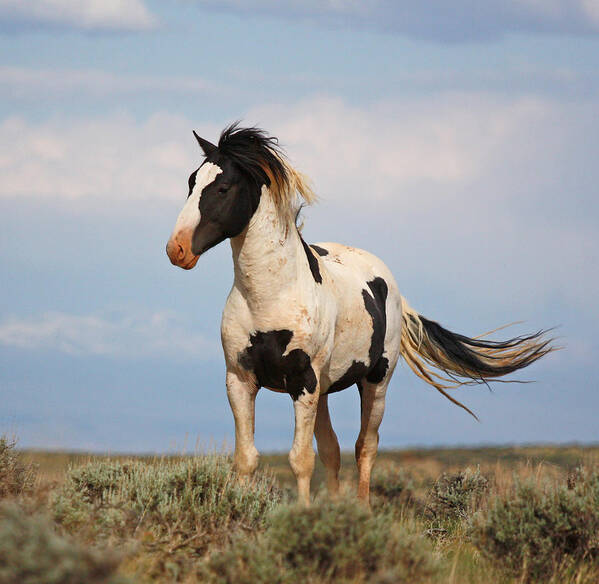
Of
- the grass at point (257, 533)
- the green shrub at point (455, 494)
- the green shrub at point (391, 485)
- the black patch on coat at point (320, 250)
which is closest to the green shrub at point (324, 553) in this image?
the grass at point (257, 533)

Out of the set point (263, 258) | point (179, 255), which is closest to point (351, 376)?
point (263, 258)

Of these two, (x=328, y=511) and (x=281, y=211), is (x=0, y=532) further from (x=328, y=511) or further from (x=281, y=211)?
(x=281, y=211)

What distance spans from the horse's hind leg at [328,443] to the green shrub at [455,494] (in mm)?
2310

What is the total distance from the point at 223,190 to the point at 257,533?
291 centimetres

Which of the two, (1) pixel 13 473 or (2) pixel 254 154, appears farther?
(1) pixel 13 473

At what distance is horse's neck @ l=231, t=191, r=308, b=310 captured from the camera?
24.7 ft

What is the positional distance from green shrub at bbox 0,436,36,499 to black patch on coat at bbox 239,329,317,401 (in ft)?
9.24

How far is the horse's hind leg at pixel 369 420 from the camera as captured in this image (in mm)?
9602

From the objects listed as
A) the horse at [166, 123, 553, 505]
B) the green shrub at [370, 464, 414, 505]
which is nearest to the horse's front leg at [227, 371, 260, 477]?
the horse at [166, 123, 553, 505]

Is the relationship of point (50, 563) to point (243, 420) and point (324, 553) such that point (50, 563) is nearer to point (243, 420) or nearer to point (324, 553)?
point (324, 553)

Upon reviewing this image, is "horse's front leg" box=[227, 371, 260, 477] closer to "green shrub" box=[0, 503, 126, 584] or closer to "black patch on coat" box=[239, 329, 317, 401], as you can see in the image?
"black patch on coat" box=[239, 329, 317, 401]

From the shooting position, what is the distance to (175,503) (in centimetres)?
718

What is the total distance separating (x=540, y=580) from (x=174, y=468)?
11.2 ft

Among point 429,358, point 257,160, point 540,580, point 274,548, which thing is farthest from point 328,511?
point 429,358
